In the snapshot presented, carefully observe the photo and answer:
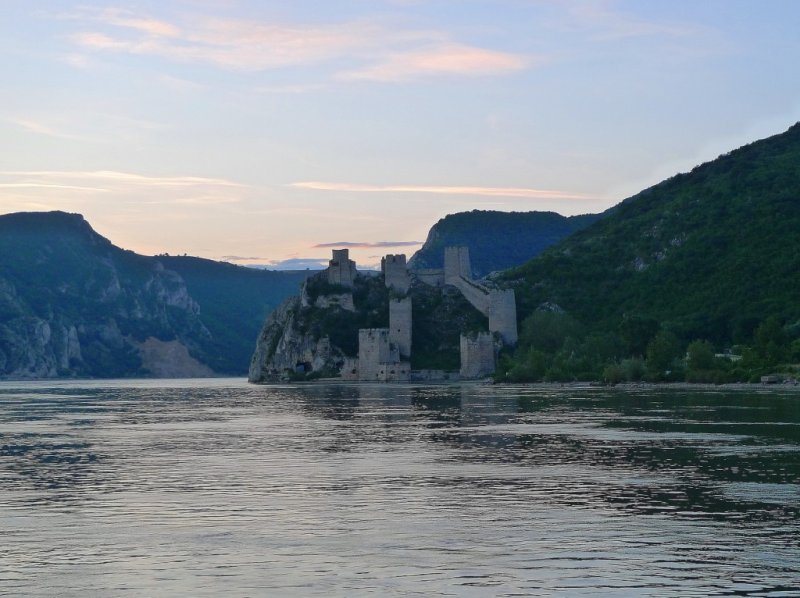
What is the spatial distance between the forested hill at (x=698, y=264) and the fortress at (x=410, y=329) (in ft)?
17.3

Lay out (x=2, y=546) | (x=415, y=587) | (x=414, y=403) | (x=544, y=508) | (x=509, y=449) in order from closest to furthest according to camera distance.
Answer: (x=415, y=587) → (x=2, y=546) → (x=544, y=508) → (x=509, y=449) → (x=414, y=403)

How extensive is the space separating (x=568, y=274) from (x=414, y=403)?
89524mm

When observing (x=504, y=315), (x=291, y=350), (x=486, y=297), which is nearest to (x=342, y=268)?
(x=291, y=350)

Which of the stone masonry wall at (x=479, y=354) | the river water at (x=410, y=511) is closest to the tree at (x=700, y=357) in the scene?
the stone masonry wall at (x=479, y=354)

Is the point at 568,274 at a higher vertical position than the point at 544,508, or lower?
higher

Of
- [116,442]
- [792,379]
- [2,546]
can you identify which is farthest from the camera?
[792,379]

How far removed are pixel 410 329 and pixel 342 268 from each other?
19.5 metres

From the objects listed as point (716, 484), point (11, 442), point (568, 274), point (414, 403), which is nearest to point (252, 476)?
point (716, 484)

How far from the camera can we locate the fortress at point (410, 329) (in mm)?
155125

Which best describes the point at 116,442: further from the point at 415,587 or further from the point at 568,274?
the point at 568,274

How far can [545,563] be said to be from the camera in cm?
2333

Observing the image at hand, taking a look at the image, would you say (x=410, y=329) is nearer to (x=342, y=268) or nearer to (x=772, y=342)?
(x=342, y=268)

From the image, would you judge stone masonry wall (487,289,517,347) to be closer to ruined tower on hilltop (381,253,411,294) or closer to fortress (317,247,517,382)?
fortress (317,247,517,382)

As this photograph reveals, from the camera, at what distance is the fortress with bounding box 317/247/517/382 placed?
509 feet
